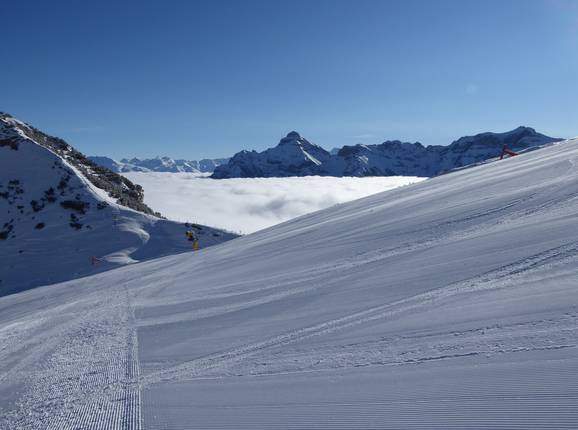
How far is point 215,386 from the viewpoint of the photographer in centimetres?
497

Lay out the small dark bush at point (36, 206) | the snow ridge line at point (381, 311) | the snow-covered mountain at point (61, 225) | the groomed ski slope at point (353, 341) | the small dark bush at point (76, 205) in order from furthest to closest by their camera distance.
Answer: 1. the small dark bush at point (76, 205)
2. the small dark bush at point (36, 206)
3. the snow-covered mountain at point (61, 225)
4. the snow ridge line at point (381, 311)
5. the groomed ski slope at point (353, 341)

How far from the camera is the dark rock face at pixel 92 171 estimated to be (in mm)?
35625

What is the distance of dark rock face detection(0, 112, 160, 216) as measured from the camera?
35625 mm

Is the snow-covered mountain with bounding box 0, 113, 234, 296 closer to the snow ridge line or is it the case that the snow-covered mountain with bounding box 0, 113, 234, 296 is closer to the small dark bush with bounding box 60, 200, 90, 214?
the small dark bush with bounding box 60, 200, 90, 214

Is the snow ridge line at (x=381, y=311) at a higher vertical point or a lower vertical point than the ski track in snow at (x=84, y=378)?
higher

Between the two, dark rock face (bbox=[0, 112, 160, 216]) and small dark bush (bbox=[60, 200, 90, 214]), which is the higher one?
dark rock face (bbox=[0, 112, 160, 216])

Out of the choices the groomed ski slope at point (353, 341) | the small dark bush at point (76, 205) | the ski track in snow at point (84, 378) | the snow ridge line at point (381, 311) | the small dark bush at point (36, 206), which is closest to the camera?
the groomed ski slope at point (353, 341)

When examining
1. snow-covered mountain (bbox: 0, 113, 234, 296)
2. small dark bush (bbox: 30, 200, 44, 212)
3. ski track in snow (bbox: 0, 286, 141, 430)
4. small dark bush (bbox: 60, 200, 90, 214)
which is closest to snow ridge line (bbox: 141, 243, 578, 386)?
ski track in snow (bbox: 0, 286, 141, 430)

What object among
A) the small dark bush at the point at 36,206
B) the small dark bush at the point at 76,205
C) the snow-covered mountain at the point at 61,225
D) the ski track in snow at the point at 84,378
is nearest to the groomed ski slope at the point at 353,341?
the ski track in snow at the point at 84,378

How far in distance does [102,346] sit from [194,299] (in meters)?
2.40

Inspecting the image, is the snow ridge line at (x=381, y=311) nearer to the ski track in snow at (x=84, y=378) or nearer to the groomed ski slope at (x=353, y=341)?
the groomed ski slope at (x=353, y=341)

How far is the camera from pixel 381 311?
5.92 meters

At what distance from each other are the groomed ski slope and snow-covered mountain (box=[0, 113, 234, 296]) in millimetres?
16238

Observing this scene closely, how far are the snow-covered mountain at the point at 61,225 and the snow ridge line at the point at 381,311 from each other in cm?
2066
